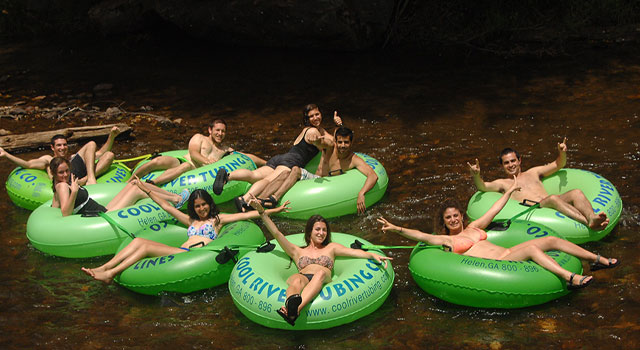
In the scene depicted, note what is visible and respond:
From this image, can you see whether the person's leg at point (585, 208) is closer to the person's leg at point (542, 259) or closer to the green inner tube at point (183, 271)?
the person's leg at point (542, 259)

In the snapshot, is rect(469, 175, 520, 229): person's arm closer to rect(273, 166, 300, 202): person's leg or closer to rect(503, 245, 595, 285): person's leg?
rect(503, 245, 595, 285): person's leg

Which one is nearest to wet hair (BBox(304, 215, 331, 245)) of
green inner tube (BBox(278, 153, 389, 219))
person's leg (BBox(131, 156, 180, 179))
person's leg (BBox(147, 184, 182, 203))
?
green inner tube (BBox(278, 153, 389, 219))

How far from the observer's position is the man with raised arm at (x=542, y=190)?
20.5 ft

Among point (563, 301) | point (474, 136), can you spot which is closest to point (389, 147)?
point (474, 136)

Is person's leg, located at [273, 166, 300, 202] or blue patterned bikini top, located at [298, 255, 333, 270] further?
person's leg, located at [273, 166, 300, 202]

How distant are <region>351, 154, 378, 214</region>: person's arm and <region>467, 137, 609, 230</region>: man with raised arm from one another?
1144mm

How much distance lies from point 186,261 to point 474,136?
5179mm

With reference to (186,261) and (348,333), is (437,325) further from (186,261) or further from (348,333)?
(186,261)

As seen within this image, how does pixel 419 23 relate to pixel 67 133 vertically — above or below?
above

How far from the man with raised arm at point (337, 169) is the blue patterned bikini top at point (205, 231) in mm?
1057

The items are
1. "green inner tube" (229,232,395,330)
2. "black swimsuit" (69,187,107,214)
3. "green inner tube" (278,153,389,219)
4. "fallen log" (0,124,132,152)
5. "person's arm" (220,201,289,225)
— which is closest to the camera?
"green inner tube" (229,232,395,330)

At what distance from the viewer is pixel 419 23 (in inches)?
580

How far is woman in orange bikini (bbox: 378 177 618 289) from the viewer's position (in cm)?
527

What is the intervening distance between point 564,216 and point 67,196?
4.89 meters
